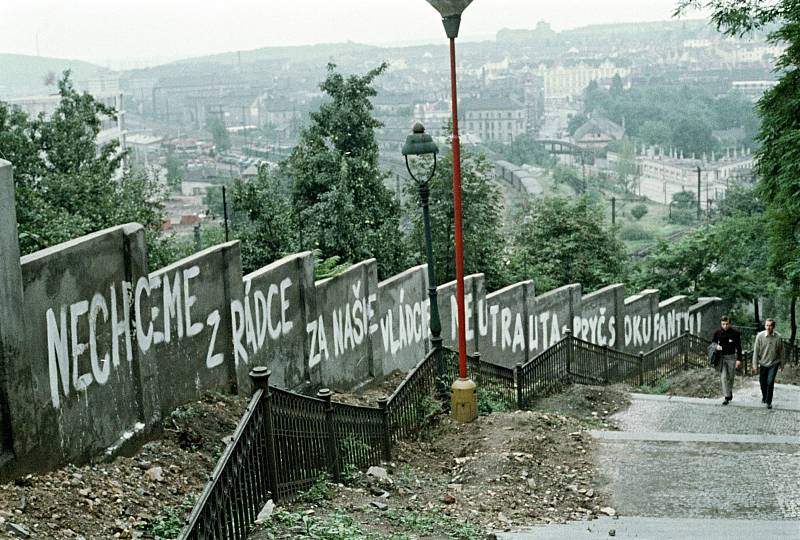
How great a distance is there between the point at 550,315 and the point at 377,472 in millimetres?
15467

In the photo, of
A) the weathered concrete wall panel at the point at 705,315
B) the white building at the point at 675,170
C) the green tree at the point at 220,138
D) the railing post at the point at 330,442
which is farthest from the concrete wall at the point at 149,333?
the white building at the point at 675,170

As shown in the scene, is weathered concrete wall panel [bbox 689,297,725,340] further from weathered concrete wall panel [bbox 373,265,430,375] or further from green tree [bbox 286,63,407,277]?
weathered concrete wall panel [bbox 373,265,430,375]

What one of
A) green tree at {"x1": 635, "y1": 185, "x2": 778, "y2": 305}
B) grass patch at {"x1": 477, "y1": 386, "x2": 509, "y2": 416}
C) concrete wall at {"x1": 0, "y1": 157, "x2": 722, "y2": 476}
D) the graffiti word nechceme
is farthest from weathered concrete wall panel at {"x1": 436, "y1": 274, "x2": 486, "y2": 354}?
green tree at {"x1": 635, "y1": 185, "x2": 778, "y2": 305}

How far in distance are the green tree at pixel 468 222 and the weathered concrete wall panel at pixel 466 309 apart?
725 cm

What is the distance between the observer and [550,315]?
2492cm

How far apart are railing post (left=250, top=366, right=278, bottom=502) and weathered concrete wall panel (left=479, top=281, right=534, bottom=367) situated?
46.1 feet

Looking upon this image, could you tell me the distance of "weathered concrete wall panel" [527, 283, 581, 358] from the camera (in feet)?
78.9

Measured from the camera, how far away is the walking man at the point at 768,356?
595 inches

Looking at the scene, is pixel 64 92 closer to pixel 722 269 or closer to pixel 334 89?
pixel 334 89

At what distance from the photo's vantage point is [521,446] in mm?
11344

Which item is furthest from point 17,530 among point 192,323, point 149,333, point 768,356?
point 768,356

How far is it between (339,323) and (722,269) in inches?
994

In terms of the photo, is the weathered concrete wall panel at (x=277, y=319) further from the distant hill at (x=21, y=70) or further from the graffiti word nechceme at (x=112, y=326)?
the distant hill at (x=21, y=70)

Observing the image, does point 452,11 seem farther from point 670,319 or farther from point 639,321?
point 670,319
